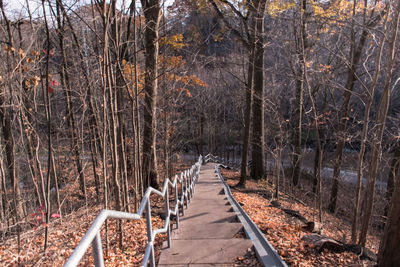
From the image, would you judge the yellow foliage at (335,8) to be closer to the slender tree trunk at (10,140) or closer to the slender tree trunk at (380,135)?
the slender tree trunk at (380,135)

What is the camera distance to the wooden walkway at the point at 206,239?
3.29 m

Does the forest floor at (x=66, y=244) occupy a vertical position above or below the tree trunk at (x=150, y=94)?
below

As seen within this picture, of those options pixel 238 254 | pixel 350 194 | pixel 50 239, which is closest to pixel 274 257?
pixel 238 254

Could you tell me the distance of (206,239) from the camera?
12.9ft

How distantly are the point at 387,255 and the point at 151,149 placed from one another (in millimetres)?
8152

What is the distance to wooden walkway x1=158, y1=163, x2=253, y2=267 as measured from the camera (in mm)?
3291

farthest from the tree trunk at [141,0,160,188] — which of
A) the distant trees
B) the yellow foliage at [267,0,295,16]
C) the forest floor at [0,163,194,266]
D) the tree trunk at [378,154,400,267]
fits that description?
the tree trunk at [378,154,400,267]

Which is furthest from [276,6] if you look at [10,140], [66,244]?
[66,244]

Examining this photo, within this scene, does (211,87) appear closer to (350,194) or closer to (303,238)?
(350,194)

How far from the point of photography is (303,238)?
423cm

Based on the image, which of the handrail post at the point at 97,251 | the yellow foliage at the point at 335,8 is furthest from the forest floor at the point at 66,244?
the yellow foliage at the point at 335,8

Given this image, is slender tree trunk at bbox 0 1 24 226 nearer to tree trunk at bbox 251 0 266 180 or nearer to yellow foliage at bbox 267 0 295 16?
yellow foliage at bbox 267 0 295 16

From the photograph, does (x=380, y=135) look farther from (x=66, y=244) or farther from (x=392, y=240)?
(x=66, y=244)

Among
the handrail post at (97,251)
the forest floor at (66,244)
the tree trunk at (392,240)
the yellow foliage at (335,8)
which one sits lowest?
the forest floor at (66,244)
